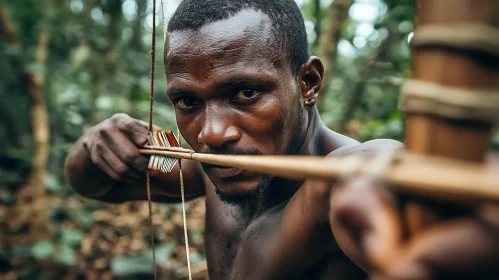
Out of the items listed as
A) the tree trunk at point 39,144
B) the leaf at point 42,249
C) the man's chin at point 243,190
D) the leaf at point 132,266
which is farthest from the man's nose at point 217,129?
the tree trunk at point 39,144

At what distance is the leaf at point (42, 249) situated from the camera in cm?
270

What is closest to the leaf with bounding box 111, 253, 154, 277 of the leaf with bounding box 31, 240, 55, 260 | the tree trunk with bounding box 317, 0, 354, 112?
the leaf with bounding box 31, 240, 55, 260

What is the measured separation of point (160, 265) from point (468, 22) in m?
2.74

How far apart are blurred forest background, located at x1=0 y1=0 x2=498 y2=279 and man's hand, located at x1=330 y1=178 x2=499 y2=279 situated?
6.37ft

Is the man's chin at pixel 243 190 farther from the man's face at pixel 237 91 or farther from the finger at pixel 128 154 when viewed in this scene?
the finger at pixel 128 154

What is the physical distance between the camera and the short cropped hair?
1.23m

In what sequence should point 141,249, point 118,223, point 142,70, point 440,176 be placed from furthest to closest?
point 142,70 → point 118,223 → point 141,249 → point 440,176

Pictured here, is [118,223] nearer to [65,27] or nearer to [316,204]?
[65,27]

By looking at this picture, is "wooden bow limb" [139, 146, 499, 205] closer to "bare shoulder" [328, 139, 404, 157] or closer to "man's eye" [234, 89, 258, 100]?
"bare shoulder" [328, 139, 404, 157]

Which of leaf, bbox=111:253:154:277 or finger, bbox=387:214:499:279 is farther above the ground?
finger, bbox=387:214:499:279

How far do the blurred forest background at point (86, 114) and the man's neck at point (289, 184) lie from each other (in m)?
0.98

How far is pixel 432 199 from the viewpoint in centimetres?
40

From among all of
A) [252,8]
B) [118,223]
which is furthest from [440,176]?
[118,223]

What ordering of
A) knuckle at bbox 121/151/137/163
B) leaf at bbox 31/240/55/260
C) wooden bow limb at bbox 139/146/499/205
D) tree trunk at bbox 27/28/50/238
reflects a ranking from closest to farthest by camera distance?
wooden bow limb at bbox 139/146/499/205
knuckle at bbox 121/151/137/163
leaf at bbox 31/240/55/260
tree trunk at bbox 27/28/50/238
